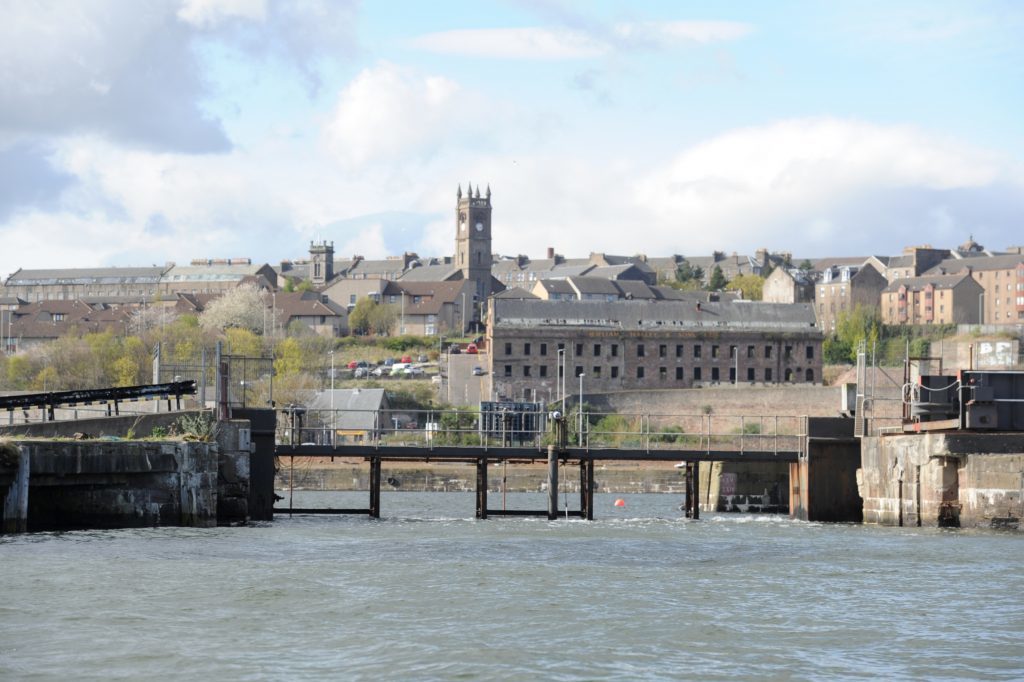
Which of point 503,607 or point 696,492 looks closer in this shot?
point 503,607

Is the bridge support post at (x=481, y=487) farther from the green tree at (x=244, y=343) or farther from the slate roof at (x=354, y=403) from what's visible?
the green tree at (x=244, y=343)

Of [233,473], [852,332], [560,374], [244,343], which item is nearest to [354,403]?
[560,374]

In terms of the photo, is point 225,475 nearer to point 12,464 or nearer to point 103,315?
point 12,464

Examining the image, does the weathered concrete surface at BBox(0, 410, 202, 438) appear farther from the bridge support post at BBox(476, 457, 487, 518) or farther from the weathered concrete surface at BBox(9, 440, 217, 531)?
the bridge support post at BBox(476, 457, 487, 518)

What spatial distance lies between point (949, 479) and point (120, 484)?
21626mm

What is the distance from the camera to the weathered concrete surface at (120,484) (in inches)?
1495

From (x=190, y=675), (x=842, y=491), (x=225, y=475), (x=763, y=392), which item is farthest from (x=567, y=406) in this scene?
(x=190, y=675)

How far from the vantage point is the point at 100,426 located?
4203cm

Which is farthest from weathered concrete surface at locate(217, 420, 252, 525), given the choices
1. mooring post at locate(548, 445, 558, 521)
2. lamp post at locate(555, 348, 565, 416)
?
lamp post at locate(555, 348, 565, 416)

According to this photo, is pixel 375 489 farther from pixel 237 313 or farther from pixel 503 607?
pixel 237 313

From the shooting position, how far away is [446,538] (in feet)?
137

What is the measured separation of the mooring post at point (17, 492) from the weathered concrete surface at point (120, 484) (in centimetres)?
29

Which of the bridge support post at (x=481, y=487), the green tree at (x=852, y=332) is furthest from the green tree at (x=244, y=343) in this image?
the bridge support post at (x=481, y=487)

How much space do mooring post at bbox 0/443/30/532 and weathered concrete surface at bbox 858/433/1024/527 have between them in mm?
23096
